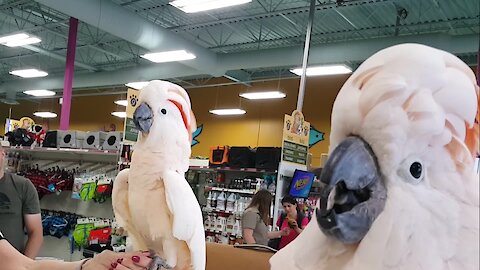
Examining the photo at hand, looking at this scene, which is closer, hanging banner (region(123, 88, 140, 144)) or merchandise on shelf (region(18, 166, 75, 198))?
hanging banner (region(123, 88, 140, 144))

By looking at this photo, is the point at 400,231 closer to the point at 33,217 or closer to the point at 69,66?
the point at 33,217

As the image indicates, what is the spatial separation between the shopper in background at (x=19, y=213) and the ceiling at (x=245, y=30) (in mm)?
4372

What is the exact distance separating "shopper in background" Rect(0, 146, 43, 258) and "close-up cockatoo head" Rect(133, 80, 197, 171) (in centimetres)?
91

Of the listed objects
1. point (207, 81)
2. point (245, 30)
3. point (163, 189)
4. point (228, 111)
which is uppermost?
point (245, 30)

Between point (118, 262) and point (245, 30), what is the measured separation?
8.21 meters

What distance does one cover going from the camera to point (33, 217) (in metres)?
2.71

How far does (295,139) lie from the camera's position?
5.15m

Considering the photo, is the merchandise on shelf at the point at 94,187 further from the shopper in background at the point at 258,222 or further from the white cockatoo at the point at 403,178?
the white cockatoo at the point at 403,178

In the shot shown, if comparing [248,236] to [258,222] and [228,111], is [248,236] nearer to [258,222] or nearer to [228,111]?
[258,222]

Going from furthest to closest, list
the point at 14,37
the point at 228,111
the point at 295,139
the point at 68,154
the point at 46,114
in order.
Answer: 1. the point at 46,114
2. the point at 228,111
3. the point at 14,37
4. the point at 68,154
5. the point at 295,139

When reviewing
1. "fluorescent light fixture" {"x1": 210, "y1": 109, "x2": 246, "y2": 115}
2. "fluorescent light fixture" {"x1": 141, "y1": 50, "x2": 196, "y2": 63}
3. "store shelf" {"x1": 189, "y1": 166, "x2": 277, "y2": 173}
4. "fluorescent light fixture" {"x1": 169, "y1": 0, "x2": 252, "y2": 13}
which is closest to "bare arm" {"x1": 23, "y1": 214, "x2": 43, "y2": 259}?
"store shelf" {"x1": 189, "y1": 166, "x2": 277, "y2": 173}

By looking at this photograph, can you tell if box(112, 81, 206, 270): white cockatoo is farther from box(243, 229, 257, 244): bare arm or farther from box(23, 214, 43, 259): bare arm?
box(243, 229, 257, 244): bare arm

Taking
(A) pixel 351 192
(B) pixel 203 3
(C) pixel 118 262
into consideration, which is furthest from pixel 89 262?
(B) pixel 203 3

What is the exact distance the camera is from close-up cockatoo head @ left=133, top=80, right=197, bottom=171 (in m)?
2.12
